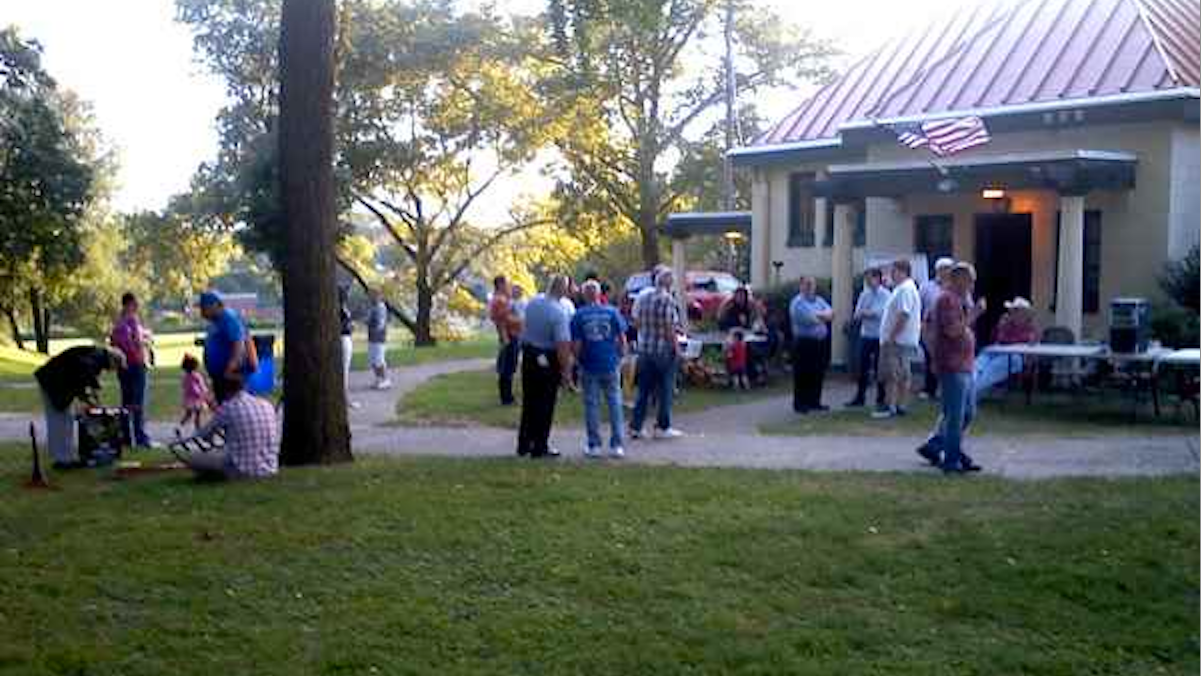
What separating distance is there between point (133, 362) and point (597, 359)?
5014 mm

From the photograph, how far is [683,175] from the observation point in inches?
1767

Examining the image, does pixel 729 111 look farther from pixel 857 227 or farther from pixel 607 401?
pixel 607 401

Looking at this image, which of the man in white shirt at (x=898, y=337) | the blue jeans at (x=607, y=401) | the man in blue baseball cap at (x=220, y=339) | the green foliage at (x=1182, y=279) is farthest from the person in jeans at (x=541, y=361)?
the green foliage at (x=1182, y=279)

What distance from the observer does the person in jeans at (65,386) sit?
11656mm

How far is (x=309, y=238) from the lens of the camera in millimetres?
11398

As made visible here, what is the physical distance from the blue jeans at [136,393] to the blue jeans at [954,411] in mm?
7975

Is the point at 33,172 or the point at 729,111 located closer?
the point at 33,172

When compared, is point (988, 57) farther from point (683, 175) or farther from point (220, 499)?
→ point (683, 175)

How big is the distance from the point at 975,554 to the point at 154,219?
41299 millimetres

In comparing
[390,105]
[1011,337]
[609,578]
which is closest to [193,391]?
[609,578]

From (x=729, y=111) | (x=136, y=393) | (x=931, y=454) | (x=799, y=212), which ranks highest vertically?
(x=729, y=111)

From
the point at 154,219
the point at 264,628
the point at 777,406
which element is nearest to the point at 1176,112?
the point at 777,406

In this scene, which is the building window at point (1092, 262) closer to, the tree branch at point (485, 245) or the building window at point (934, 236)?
the building window at point (934, 236)

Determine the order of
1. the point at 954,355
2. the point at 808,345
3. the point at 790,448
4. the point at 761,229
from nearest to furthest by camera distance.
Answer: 1. the point at 954,355
2. the point at 790,448
3. the point at 808,345
4. the point at 761,229
